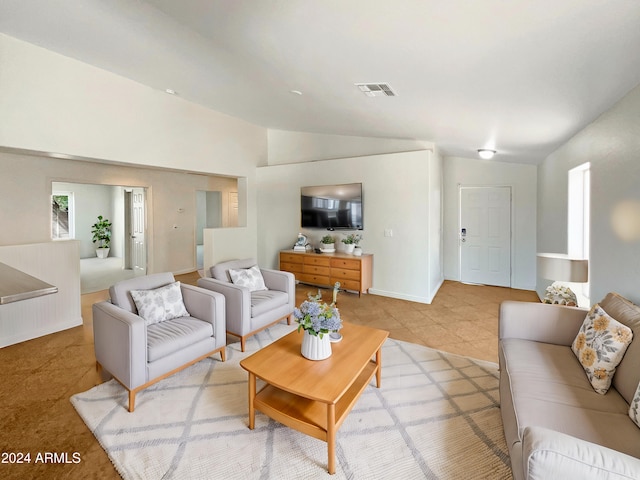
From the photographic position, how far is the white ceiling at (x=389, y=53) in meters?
1.51

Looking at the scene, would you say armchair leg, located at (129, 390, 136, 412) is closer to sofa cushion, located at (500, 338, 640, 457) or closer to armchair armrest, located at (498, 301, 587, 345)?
sofa cushion, located at (500, 338, 640, 457)

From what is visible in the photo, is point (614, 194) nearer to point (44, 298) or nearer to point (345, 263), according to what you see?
point (345, 263)

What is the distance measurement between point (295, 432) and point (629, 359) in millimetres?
1890

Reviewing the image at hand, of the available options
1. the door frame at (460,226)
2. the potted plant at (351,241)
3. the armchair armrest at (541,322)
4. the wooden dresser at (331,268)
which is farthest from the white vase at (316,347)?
the door frame at (460,226)

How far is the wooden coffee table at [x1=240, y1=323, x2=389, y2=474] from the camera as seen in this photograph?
1716 mm

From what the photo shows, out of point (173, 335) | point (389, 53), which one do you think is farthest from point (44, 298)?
point (389, 53)

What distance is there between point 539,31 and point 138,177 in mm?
6708

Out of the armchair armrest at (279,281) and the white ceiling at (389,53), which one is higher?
the white ceiling at (389,53)

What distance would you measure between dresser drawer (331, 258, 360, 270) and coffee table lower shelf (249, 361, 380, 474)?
9.10 feet

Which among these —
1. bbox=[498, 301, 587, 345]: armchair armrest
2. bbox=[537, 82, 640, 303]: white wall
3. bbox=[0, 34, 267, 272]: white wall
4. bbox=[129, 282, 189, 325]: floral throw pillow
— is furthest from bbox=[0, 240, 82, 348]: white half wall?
bbox=[537, 82, 640, 303]: white wall

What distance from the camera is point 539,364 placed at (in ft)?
6.31

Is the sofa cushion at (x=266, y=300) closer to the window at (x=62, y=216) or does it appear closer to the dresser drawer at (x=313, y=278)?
the dresser drawer at (x=313, y=278)

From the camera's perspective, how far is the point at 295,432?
197cm

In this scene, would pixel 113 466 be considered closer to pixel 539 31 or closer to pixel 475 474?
pixel 475 474
